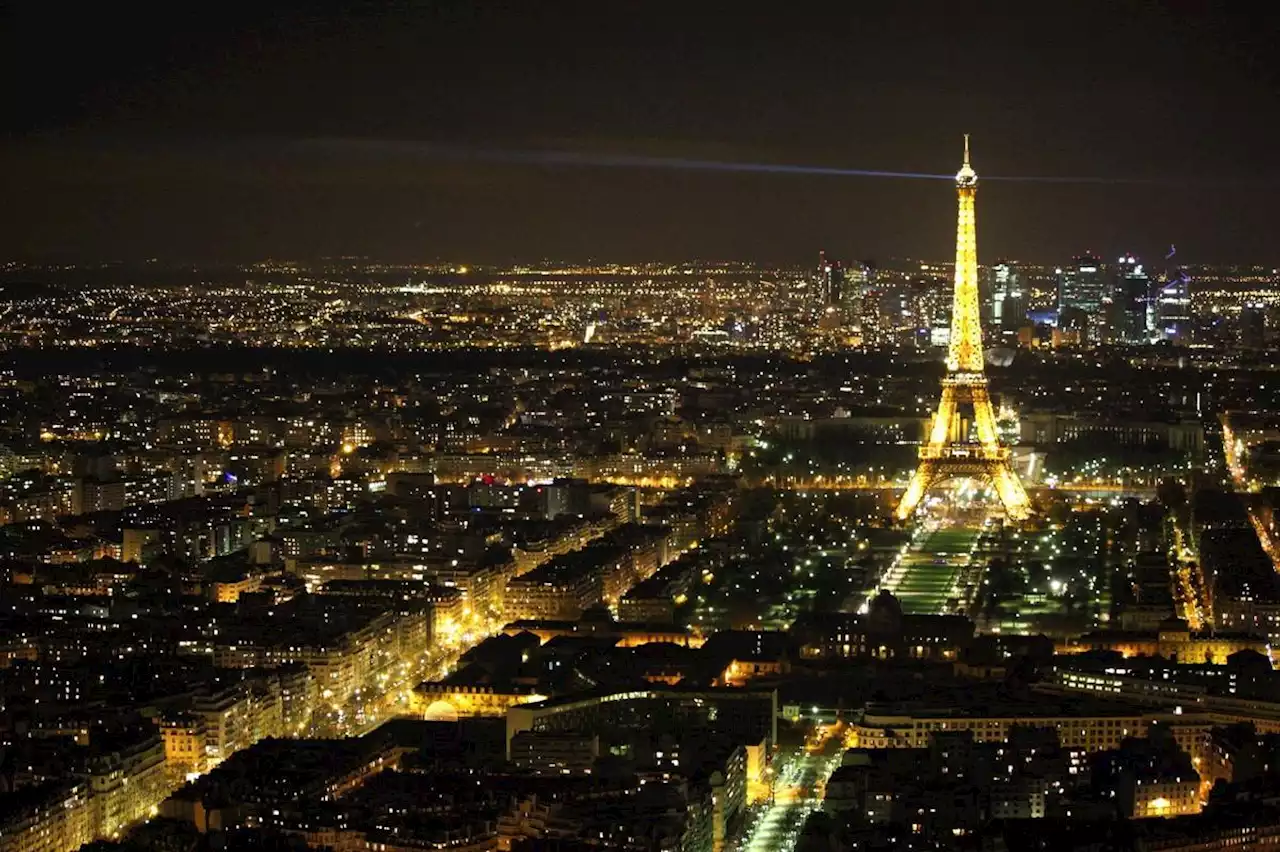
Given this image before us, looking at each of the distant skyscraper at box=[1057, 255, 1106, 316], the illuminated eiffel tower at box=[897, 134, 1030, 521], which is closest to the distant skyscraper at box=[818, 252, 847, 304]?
the distant skyscraper at box=[1057, 255, 1106, 316]

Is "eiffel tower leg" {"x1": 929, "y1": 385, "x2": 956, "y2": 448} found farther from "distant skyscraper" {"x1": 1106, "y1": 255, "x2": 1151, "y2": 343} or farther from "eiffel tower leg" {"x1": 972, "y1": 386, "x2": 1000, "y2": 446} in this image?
"distant skyscraper" {"x1": 1106, "y1": 255, "x2": 1151, "y2": 343}

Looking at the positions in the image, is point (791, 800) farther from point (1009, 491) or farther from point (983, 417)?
point (983, 417)

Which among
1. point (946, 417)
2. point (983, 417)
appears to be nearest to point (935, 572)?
point (983, 417)

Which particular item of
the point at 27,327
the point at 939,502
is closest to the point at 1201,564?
the point at 939,502

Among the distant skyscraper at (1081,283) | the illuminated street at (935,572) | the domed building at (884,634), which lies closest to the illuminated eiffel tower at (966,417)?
the illuminated street at (935,572)

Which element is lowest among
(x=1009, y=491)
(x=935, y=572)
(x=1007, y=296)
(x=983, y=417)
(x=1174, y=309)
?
(x=935, y=572)

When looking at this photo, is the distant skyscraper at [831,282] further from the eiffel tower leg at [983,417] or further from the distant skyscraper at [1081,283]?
the eiffel tower leg at [983,417]

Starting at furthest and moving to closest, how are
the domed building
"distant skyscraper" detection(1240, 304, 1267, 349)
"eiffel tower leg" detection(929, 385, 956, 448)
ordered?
"distant skyscraper" detection(1240, 304, 1267, 349) < "eiffel tower leg" detection(929, 385, 956, 448) < the domed building
